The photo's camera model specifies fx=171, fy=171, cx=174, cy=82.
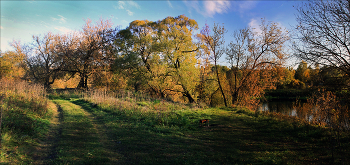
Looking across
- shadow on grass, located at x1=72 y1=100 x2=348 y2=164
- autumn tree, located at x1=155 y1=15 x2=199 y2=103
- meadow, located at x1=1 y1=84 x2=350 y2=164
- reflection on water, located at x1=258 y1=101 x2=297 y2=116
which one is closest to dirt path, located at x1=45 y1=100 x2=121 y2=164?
meadow, located at x1=1 y1=84 x2=350 y2=164

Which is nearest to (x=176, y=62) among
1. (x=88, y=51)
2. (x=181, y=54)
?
(x=181, y=54)

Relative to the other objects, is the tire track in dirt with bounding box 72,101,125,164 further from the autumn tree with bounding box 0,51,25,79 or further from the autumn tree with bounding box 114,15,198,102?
the autumn tree with bounding box 0,51,25,79

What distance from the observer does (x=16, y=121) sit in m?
7.02

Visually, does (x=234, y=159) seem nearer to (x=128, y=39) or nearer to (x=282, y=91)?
(x=128, y=39)

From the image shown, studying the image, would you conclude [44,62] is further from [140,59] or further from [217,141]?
[217,141]

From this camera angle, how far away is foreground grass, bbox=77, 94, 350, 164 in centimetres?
497

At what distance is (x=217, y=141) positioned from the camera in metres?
6.72

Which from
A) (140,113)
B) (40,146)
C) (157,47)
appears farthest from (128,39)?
(40,146)

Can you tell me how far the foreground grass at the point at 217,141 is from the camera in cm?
497

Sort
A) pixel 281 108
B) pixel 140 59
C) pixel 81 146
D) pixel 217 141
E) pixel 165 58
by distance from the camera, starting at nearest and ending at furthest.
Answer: pixel 81 146 → pixel 217 141 → pixel 165 58 → pixel 140 59 → pixel 281 108

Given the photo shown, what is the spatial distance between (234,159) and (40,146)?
635cm

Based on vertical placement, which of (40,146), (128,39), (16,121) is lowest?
(40,146)

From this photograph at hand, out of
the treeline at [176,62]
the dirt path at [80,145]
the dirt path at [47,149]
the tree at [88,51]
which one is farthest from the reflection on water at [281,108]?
the tree at [88,51]

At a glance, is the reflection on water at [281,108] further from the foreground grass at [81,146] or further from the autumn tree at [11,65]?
the autumn tree at [11,65]
